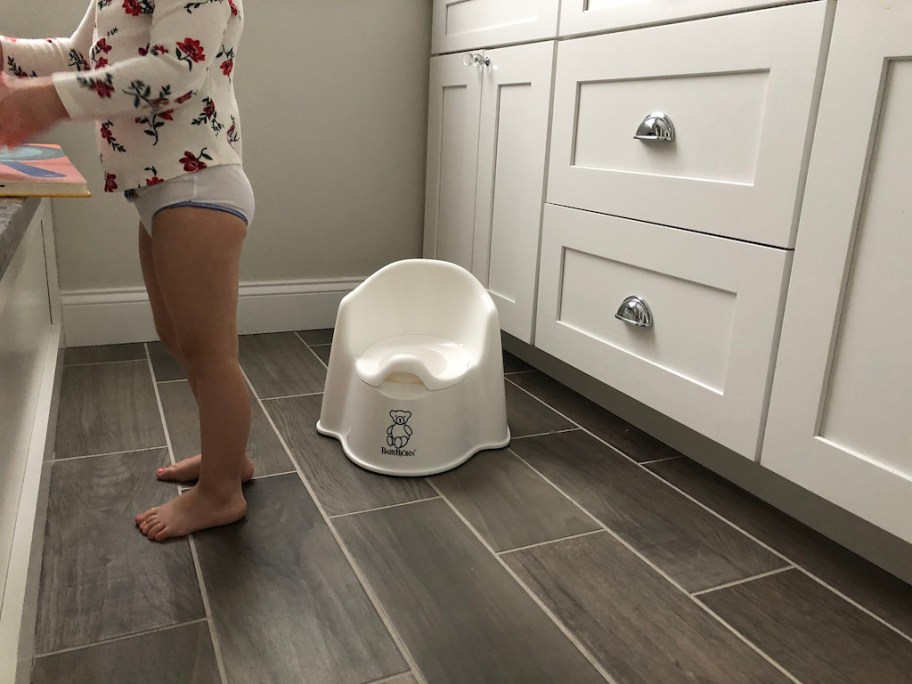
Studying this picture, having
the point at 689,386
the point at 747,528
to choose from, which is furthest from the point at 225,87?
the point at 747,528

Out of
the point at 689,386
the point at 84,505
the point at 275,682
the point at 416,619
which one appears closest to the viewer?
the point at 275,682

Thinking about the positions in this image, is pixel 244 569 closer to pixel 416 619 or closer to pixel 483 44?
pixel 416 619

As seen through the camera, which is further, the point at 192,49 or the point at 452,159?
the point at 452,159

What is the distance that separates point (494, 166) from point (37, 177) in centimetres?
107

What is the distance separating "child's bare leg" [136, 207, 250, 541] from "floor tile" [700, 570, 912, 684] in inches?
26.7

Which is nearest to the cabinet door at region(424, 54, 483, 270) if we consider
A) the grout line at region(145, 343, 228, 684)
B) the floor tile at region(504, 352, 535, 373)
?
the floor tile at region(504, 352, 535, 373)

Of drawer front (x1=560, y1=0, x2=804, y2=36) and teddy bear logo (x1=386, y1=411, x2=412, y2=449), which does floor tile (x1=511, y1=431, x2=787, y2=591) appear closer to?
teddy bear logo (x1=386, y1=411, x2=412, y2=449)

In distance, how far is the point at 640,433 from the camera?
1.55 metres

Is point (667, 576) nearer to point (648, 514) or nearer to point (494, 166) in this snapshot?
point (648, 514)

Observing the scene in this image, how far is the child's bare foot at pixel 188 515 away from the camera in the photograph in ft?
3.63

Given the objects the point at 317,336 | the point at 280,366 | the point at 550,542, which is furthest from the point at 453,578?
the point at 317,336

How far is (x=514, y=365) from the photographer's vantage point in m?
1.94

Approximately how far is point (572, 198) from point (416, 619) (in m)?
0.89

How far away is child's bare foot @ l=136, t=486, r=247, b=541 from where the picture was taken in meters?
1.11
